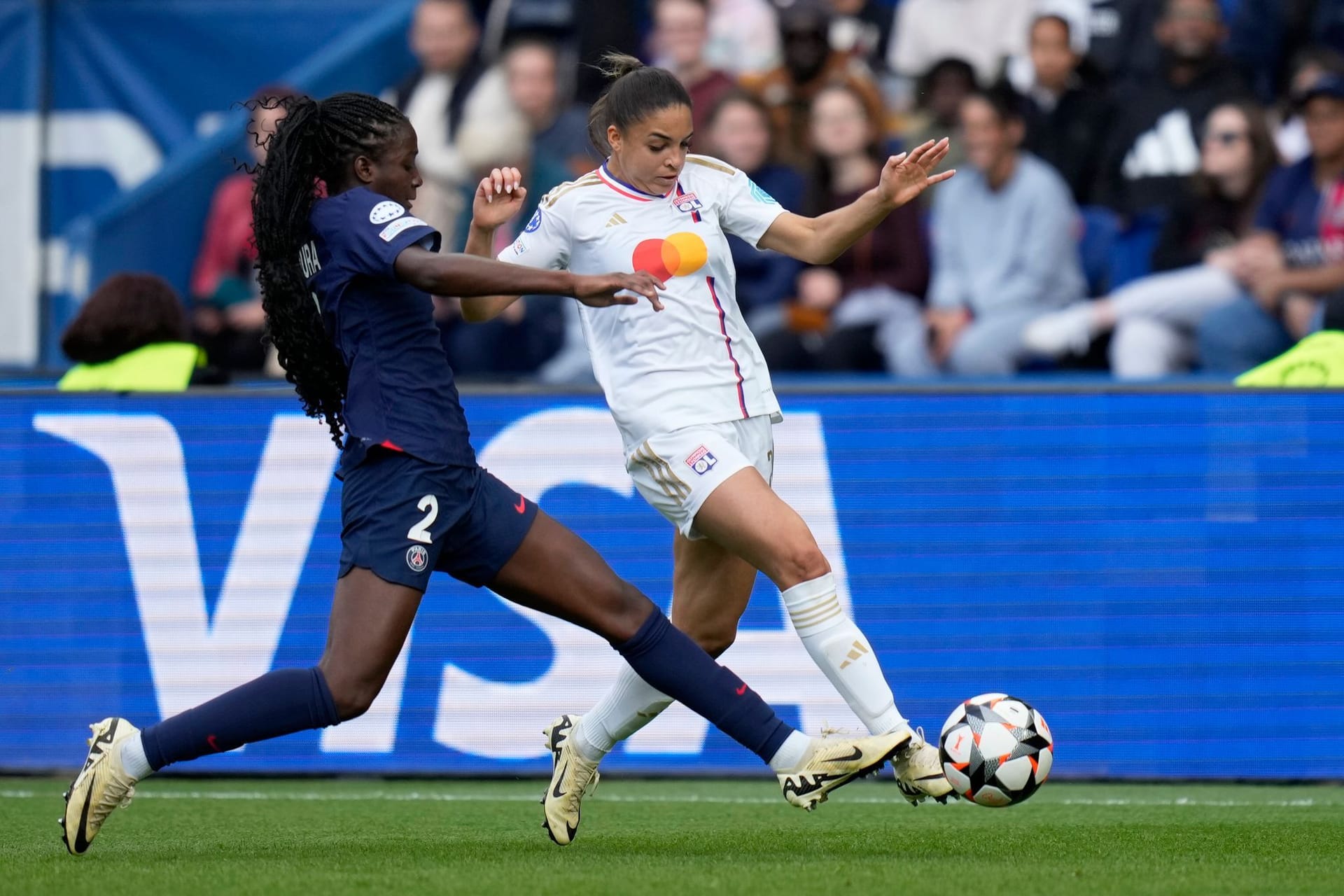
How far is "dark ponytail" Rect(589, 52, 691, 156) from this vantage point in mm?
5297

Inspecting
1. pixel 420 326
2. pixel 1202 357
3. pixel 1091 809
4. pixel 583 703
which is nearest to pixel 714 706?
pixel 420 326

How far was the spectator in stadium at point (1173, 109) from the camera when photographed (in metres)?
9.88

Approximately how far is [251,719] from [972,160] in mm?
6122

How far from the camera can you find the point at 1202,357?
9211mm

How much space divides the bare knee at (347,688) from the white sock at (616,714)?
87 cm

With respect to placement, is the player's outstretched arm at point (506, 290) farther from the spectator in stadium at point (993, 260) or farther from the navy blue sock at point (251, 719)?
the spectator in stadium at point (993, 260)

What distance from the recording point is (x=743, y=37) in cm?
1101

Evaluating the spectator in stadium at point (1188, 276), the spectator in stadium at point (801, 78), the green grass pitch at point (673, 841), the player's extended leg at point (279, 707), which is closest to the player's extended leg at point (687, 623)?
the green grass pitch at point (673, 841)

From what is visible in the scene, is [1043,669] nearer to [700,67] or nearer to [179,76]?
[700,67]

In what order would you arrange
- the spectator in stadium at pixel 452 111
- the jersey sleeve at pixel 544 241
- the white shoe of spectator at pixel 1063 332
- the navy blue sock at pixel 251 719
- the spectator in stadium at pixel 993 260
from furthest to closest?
the spectator in stadium at pixel 452 111 < the spectator in stadium at pixel 993 260 < the white shoe of spectator at pixel 1063 332 < the jersey sleeve at pixel 544 241 < the navy blue sock at pixel 251 719

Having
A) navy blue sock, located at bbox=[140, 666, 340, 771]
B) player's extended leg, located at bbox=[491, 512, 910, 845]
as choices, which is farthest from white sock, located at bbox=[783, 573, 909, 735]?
navy blue sock, located at bbox=[140, 666, 340, 771]

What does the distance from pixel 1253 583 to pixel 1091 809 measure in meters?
1.27

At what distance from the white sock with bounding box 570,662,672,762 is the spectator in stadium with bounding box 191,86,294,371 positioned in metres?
5.54

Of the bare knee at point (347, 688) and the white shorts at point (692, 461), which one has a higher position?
the white shorts at point (692, 461)
